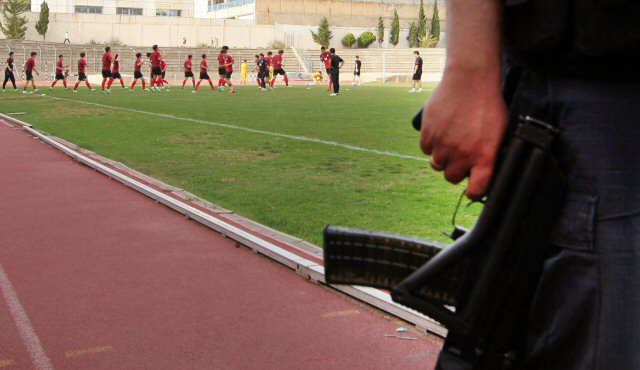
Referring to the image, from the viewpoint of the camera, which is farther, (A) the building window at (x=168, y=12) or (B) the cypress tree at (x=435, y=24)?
(A) the building window at (x=168, y=12)

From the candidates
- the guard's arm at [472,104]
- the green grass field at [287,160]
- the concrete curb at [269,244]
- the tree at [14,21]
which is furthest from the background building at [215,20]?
the guard's arm at [472,104]

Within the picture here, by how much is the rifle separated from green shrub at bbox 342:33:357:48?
3008 inches

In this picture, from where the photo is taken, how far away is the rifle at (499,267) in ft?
4.86

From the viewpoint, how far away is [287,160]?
1105cm

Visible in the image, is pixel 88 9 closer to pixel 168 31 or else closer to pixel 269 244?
pixel 168 31

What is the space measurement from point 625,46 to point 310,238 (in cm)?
486

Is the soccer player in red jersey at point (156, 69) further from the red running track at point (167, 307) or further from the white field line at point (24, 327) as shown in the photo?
the white field line at point (24, 327)

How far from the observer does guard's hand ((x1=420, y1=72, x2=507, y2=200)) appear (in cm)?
153

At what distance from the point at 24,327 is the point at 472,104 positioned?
10.7 feet

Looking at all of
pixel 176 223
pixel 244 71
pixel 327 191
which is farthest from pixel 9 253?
pixel 244 71

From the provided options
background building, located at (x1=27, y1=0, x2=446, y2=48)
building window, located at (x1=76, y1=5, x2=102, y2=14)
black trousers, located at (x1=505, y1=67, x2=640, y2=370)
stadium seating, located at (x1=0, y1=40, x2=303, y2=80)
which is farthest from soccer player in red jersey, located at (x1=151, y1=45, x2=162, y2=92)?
building window, located at (x1=76, y1=5, x2=102, y2=14)

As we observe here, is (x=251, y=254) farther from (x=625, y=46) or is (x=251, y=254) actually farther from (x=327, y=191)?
(x=625, y=46)

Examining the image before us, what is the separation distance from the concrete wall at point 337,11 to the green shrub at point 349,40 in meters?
4.36

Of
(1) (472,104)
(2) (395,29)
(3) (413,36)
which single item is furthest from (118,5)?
(1) (472,104)
